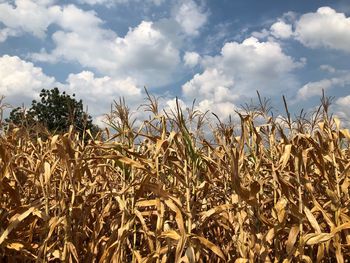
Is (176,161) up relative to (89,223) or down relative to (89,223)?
up

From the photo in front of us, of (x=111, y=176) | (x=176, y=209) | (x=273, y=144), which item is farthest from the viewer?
(x=111, y=176)

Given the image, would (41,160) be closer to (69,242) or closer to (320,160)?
(69,242)

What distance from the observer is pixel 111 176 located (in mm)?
4418

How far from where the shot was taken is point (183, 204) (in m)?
3.18

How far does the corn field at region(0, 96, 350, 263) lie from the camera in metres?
2.95

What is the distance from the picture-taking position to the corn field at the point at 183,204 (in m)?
2.95

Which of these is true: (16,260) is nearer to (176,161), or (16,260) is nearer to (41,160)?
(41,160)

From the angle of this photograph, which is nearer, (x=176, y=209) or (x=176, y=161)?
(x=176, y=209)

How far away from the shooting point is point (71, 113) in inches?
140

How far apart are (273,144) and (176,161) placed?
1.02 meters

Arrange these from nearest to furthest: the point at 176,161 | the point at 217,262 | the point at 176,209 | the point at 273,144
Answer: the point at 176,209 → the point at 176,161 → the point at 217,262 → the point at 273,144

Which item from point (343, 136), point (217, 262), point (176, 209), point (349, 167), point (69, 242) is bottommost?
point (217, 262)

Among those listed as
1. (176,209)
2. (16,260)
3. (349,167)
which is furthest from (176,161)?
(16,260)

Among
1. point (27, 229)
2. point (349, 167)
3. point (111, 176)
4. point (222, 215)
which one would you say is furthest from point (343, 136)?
point (27, 229)
